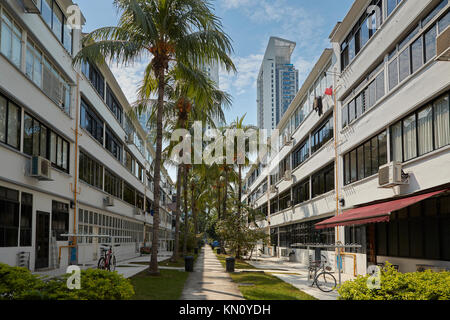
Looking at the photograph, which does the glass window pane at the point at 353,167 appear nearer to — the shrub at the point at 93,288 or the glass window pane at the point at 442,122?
the glass window pane at the point at 442,122

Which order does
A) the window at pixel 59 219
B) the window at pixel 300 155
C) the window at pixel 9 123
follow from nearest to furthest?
1. the window at pixel 9 123
2. the window at pixel 59 219
3. the window at pixel 300 155

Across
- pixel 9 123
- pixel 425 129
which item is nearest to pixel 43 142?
pixel 9 123

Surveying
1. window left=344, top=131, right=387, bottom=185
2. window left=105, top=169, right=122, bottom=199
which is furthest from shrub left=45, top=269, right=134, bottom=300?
window left=105, top=169, right=122, bottom=199

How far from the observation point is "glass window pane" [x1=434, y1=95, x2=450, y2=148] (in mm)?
13516

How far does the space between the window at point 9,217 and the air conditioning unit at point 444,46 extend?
13708mm

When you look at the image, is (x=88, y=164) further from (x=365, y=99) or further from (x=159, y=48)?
(x=365, y=99)

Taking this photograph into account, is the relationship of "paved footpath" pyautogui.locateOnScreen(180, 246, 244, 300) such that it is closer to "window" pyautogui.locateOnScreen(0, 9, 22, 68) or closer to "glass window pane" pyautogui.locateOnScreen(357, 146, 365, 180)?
"glass window pane" pyautogui.locateOnScreen(357, 146, 365, 180)

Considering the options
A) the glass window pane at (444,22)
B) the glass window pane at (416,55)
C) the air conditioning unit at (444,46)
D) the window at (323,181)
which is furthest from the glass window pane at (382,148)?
the window at (323,181)

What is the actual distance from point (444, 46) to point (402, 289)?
25.9 ft

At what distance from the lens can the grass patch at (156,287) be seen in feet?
41.0

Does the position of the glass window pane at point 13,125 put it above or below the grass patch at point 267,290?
above

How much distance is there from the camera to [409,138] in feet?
53.1
